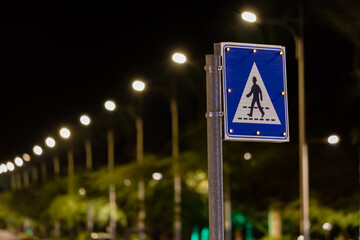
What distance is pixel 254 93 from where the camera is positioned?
787cm

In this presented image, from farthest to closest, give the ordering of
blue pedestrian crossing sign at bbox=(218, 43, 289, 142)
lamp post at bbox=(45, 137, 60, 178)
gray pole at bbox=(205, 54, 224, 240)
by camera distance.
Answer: lamp post at bbox=(45, 137, 60, 178), blue pedestrian crossing sign at bbox=(218, 43, 289, 142), gray pole at bbox=(205, 54, 224, 240)

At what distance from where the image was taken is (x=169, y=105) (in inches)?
3002

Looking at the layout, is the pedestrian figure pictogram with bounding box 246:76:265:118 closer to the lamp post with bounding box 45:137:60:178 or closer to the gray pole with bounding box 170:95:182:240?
the gray pole with bounding box 170:95:182:240

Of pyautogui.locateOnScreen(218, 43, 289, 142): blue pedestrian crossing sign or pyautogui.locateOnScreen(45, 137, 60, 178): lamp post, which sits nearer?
pyautogui.locateOnScreen(218, 43, 289, 142): blue pedestrian crossing sign

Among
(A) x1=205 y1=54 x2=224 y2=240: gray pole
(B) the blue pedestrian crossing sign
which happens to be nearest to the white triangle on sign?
(B) the blue pedestrian crossing sign

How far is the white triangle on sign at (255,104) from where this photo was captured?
7.79 meters

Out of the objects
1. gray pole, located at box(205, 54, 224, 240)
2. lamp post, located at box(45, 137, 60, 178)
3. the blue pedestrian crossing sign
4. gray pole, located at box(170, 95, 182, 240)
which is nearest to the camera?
gray pole, located at box(205, 54, 224, 240)

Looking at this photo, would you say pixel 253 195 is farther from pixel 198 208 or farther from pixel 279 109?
pixel 279 109

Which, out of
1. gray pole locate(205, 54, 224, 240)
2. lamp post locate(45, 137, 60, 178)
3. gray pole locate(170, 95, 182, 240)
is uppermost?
lamp post locate(45, 137, 60, 178)

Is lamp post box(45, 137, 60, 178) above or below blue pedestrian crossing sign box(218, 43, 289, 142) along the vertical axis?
above

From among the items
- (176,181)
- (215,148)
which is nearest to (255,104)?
(215,148)

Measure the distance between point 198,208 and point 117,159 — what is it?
33.5 meters

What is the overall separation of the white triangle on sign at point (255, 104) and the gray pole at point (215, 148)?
178 mm

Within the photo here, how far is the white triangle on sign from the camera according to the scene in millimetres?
7789
